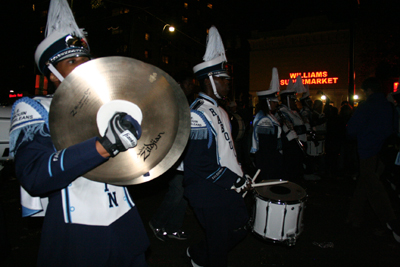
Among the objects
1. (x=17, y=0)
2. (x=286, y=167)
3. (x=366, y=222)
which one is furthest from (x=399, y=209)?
(x=17, y=0)

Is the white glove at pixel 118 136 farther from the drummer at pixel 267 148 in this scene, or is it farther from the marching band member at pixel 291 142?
the marching band member at pixel 291 142

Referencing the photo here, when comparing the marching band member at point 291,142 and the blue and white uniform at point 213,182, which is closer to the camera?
the blue and white uniform at point 213,182

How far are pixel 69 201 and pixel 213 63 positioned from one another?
77.9 inches

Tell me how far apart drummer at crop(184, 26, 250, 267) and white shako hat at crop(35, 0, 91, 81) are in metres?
1.20

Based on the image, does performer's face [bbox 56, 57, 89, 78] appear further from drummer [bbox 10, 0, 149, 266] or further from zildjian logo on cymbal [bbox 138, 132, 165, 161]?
zildjian logo on cymbal [bbox 138, 132, 165, 161]

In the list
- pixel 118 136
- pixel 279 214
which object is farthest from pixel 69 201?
pixel 279 214

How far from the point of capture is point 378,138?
3.66m

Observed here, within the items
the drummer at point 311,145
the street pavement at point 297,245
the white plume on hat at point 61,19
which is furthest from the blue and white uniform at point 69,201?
the drummer at point 311,145

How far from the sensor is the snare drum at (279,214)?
2.70 meters

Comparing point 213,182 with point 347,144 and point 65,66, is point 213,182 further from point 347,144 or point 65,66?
point 347,144

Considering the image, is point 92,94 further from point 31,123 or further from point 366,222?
point 366,222

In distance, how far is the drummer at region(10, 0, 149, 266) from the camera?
1108 millimetres

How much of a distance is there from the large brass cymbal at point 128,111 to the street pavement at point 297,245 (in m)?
1.89

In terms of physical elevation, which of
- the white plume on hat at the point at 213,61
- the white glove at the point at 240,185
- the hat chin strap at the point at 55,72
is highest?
the white plume on hat at the point at 213,61
